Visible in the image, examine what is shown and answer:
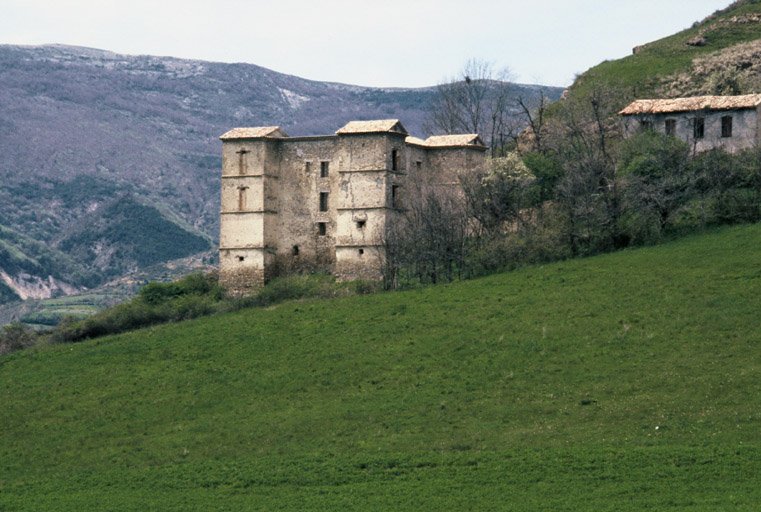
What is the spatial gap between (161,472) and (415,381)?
12162 millimetres

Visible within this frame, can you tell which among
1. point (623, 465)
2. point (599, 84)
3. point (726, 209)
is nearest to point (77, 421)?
point (623, 465)

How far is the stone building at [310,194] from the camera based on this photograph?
255ft

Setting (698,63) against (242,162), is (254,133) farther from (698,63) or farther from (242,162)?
(698,63)

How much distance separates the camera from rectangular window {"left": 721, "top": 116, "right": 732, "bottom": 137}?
78.6m

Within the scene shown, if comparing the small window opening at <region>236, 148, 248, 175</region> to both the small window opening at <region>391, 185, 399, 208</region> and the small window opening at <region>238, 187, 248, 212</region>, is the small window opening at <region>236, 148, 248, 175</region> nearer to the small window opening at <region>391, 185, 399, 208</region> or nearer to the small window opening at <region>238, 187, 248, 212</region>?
the small window opening at <region>238, 187, 248, 212</region>

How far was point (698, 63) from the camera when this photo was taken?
343ft

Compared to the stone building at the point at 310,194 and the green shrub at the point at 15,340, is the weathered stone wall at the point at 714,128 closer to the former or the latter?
the stone building at the point at 310,194

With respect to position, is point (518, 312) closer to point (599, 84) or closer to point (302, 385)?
point (302, 385)

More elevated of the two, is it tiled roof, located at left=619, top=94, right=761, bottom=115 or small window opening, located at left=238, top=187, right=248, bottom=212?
tiled roof, located at left=619, top=94, right=761, bottom=115

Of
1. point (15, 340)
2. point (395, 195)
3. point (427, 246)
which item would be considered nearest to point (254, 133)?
point (395, 195)

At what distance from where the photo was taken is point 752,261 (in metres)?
57.7

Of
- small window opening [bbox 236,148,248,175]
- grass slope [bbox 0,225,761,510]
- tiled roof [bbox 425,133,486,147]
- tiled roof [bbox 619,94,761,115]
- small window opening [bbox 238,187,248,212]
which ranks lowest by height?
grass slope [bbox 0,225,761,510]

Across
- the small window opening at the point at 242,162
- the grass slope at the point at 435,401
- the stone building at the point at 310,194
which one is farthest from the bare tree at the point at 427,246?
the small window opening at the point at 242,162

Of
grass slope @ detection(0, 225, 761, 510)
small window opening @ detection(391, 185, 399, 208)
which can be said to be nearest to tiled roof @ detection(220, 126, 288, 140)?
small window opening @ detection(391, 185, 399, 208)
